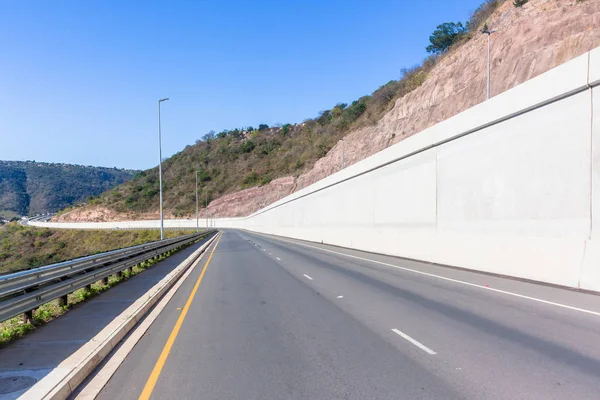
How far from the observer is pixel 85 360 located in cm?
622

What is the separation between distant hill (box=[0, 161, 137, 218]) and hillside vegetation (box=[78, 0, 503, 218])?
28942mm

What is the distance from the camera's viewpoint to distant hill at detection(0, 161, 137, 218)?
149337mm

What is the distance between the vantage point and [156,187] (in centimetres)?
14325

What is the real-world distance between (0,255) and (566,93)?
67525 millimetres

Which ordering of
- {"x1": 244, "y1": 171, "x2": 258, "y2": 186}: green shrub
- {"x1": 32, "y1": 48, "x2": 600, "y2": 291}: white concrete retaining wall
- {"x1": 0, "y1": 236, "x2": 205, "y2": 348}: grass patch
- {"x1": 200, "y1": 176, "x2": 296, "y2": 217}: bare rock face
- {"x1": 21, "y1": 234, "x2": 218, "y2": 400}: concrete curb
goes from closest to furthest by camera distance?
{"x1": 21, "y1": 234, "x2": 218, "y2": 400}: concrete curb < {"x1": 0, "y1": 236, "x2": 205, "y2": 348}: grass patch < {"x1": 32, "y1": 48, "x2": 600, "y2": 291}: white concrete retaining wall < {"x1": 200, "y1": 176, "x2": 296, "y2": 217}: bare rock face < {"x1": 244, "y1": 171, "x2": 258, "y2": 186}: green shrub

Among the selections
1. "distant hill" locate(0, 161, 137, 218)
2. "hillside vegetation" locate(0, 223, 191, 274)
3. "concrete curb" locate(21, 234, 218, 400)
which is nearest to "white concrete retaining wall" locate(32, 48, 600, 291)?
"concrete curb" locate(21, 234, 218, 400)

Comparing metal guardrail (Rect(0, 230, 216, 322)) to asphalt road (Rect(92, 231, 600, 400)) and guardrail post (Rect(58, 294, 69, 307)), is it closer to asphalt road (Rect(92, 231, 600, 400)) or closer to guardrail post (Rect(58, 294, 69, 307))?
guardrail post (Rect(58, 294, 69, 307))

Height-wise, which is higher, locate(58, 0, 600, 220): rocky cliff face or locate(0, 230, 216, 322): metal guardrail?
locate(58, 0, 600, 220): rocky cliff face

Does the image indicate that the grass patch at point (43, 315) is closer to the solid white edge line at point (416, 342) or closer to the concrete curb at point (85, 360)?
the concrete curb at point (85, 360)

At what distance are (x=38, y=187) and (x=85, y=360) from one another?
190643mm

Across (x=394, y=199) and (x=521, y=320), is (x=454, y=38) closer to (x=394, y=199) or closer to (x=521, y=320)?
(x=394, y=199)

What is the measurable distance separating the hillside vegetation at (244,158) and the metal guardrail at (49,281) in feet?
217

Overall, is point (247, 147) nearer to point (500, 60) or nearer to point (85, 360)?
point (500, 60)

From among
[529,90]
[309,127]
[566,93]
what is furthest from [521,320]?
[309,127]
